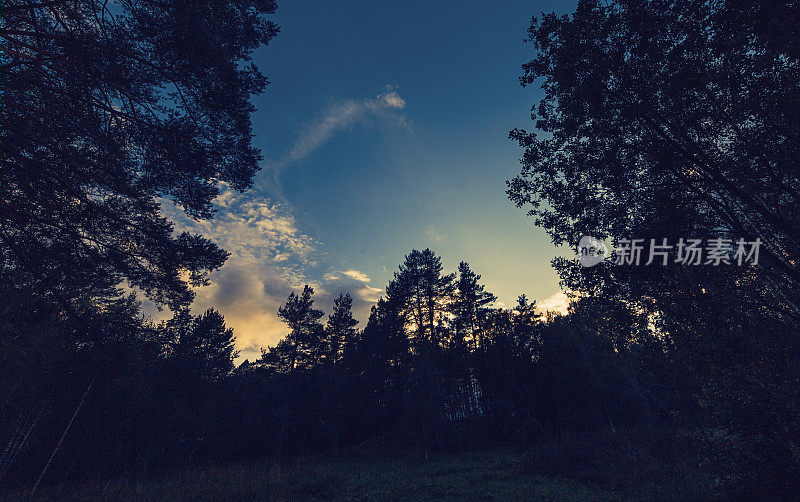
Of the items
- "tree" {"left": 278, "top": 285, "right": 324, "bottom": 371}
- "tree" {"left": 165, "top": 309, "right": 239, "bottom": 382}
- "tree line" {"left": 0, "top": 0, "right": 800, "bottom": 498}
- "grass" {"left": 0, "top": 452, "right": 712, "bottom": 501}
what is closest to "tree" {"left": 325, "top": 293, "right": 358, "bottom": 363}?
"tree" {"left": 278, "top": 285, "right": 324, "bottom": 371}

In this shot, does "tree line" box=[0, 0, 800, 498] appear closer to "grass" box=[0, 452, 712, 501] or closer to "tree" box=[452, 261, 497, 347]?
"grass" box=[0, 452, 712, 501]

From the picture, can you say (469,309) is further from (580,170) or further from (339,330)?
(580,170)

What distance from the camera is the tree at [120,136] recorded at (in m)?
5.02

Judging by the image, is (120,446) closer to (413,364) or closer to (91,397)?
(91,397)

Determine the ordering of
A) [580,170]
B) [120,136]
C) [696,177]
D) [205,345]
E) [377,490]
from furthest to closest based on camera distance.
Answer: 1. [205,345]
2. [377,490]
3. [580,170]
4. [696,177]
5. [120,136]

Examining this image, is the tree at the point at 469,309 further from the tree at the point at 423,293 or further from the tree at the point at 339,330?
the tree at the point at 339,330

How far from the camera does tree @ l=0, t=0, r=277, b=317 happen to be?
502cm

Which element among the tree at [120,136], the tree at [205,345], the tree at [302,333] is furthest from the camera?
the tree at [302,333]

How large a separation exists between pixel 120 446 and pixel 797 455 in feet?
113

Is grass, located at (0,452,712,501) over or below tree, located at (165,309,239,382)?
below

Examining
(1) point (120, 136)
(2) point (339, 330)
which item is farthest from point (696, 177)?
(2) point (339, 330)

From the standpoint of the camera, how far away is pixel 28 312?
685 cm

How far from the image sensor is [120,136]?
6.12 meters

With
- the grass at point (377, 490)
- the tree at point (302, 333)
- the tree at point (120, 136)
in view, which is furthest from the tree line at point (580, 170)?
the tree at point (302, 333)
